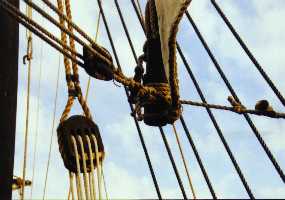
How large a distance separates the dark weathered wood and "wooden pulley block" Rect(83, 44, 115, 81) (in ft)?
1.66

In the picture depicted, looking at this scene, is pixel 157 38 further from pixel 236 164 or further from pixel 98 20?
pixel 98 20

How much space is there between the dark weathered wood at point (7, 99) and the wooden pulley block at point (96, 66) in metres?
0.51

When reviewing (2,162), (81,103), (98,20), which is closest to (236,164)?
(81,103)

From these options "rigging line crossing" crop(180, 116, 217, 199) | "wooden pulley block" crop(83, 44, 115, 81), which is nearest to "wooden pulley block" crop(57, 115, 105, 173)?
"wooden pulley block" crop(83, 44, 115, 81)

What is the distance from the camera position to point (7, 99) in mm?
2381

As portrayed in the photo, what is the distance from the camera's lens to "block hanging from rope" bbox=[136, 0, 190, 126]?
229cm

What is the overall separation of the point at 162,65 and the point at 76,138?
2.21ft

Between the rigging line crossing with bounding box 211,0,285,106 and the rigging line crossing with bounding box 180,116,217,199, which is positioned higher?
the rigging line crossing with bounding box 211,0,285,106

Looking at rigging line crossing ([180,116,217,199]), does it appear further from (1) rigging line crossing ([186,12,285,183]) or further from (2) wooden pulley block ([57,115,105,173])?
(2) wooden pulley block ([57,115,105,173])

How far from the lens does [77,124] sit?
2.28 metres

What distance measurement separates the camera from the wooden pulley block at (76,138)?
2.15 m

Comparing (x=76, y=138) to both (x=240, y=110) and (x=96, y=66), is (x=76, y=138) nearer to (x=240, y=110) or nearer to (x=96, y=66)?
(x=96, y=66)

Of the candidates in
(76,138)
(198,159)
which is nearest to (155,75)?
(76,138)

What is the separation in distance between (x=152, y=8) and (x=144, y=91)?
643mm
